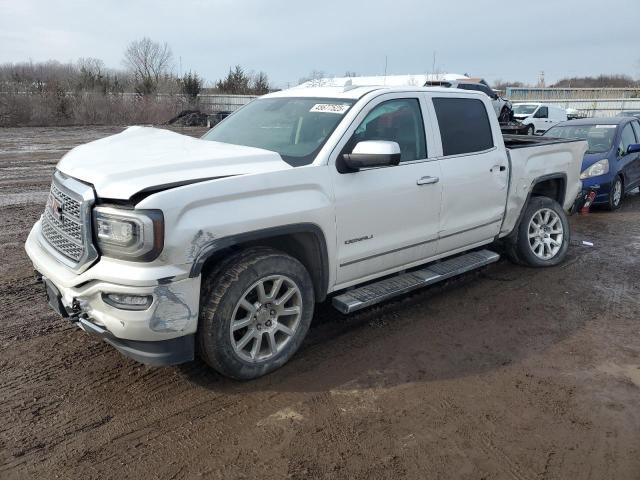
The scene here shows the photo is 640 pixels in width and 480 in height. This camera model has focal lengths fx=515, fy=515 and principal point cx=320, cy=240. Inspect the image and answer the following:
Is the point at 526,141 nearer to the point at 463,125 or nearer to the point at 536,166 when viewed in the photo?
the point at 536,166

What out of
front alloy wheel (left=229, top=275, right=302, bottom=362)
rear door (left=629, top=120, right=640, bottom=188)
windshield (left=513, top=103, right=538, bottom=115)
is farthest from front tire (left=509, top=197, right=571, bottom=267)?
windshield (left=513, top=103, right=538, bottom=115)

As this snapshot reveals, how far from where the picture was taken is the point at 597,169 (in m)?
9.59

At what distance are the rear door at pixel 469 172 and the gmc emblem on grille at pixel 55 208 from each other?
308 cm

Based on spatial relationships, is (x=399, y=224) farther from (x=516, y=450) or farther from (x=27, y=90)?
(x=27, y=90)

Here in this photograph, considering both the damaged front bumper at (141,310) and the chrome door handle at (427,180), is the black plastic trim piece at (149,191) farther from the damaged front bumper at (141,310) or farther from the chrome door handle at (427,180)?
the chrome door handle at (427,180)

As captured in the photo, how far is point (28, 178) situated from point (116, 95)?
24249 mm

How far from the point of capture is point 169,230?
9.73 ft

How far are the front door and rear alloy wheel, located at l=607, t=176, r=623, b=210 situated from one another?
21.8ft

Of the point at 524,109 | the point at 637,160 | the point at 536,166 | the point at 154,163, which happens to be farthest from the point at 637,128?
the point at 524,109

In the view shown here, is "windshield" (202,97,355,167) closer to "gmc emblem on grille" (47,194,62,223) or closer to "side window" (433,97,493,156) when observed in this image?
"side window" (433,97,493,156)

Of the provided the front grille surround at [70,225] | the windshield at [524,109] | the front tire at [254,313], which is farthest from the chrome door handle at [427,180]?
the windshield at [524,109]

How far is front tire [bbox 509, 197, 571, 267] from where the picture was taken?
597 cm

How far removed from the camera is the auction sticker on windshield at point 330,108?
4.16 meters

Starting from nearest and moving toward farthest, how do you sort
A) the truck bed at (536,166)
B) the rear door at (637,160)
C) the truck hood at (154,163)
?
1. the truck hood at (154,163)
2. the truck bed at (536,166)
3. the rear door at (637,160)
